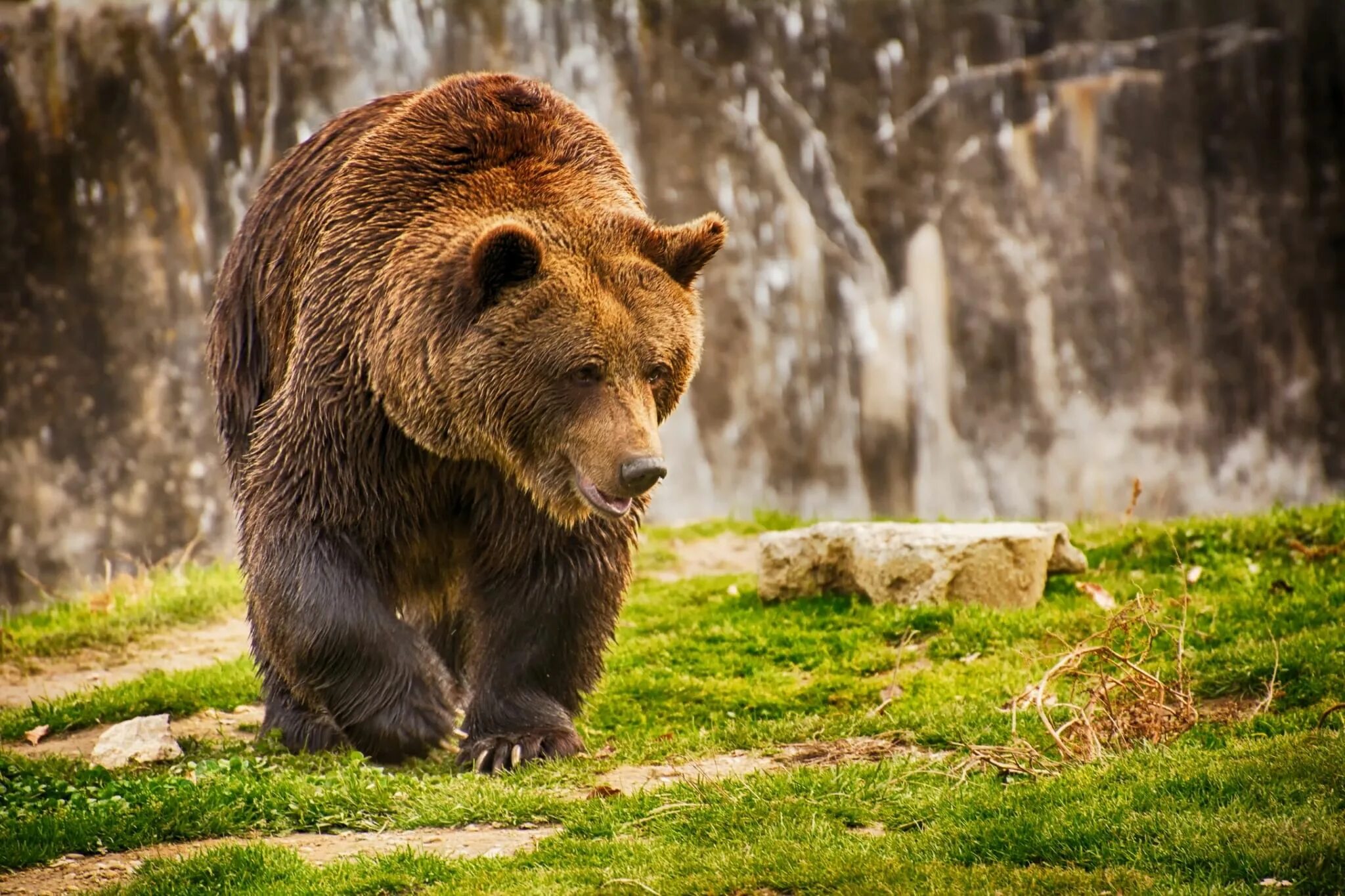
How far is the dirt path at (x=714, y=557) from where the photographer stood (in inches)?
431

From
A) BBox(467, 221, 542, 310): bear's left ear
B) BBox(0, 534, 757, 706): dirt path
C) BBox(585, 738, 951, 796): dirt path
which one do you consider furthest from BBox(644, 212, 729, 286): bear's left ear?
BBox(0, 534, 757, 706): dirt path

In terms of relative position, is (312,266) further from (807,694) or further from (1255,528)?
(1255,528)

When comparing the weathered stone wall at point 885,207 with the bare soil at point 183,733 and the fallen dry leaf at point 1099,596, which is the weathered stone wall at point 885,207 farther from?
the bare soil at point 183,733

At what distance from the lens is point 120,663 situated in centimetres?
947

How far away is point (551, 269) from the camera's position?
589 cm

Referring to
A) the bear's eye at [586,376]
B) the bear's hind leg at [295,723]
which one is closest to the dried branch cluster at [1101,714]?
the bear's eye at [586,376]

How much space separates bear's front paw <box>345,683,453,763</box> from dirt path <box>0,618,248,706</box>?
2.97 m

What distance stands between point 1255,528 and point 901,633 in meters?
2.62

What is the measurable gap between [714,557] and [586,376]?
5787 mm

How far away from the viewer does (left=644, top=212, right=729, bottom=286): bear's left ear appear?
6105mm

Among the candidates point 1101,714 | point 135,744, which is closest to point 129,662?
point 135,744

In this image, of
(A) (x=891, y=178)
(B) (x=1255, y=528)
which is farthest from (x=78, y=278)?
(B) (x=1255, y=528)

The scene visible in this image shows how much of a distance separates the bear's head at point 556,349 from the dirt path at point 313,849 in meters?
1.29

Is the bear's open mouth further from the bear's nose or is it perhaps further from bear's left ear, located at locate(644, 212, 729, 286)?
bear's left ear, located at locate(644, 212, 729, 286)
